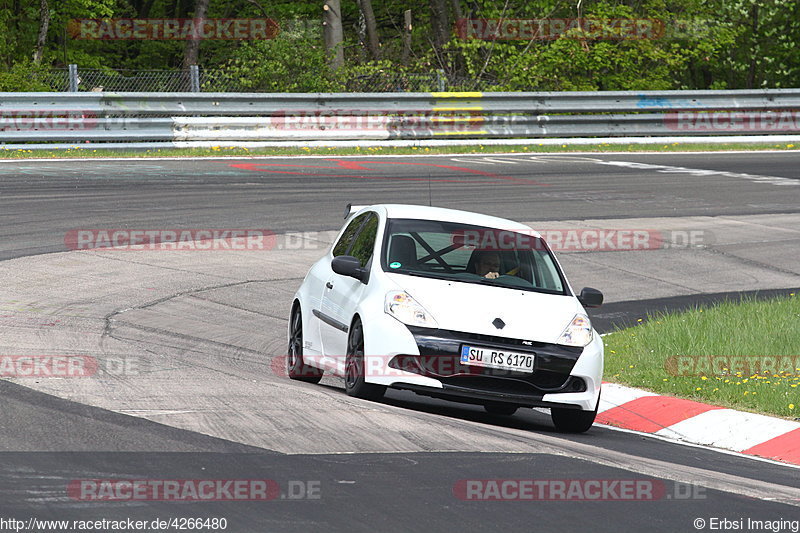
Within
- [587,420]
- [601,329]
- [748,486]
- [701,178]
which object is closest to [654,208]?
[701,178]

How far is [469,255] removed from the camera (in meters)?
9.46

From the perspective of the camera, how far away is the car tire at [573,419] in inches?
338

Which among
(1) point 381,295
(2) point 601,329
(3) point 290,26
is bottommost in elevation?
(2) point 601,329

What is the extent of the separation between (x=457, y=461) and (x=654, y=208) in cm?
1309

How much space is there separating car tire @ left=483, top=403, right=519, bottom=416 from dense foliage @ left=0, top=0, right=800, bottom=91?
18735mm

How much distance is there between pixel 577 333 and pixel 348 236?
94.9 inches

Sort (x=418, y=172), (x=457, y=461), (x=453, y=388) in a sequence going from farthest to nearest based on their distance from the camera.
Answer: (x=418, y=172)
(x=453, y=388)
(x=457, y=461)

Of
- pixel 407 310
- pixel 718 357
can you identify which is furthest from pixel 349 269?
pixel 718 357

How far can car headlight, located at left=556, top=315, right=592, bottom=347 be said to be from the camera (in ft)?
27.8

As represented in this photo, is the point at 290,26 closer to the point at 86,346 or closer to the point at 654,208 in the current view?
the point at 654,208

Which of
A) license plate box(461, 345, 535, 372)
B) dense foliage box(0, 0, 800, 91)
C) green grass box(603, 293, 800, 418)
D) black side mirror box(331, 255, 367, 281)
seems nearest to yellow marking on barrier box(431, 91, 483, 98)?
dense foliage box(0, 0, 800, 91)

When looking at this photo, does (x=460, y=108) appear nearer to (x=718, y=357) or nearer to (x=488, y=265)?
(x=718, y=357)

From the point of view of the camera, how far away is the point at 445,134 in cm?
2512

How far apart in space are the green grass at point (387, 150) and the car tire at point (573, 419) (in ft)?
48.9
